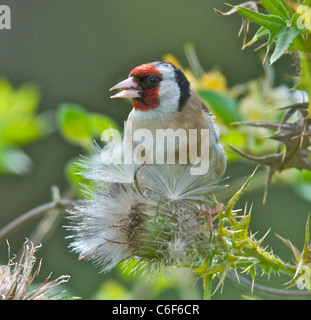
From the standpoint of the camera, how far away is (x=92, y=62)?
746cm

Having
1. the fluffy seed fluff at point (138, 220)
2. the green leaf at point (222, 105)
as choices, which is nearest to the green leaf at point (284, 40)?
the fluffy seed fluff at point (138, 220)

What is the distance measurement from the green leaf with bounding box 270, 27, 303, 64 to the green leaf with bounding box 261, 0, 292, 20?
45mm

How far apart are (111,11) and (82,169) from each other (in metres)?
6.62

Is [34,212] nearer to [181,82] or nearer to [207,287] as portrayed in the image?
[207,287]

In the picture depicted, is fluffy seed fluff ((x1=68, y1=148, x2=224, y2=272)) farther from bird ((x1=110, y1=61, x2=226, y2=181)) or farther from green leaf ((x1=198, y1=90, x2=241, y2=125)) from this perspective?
bird ((x1=110, y1=61, x2=226, y2=181))

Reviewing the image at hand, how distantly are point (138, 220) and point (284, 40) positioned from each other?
587 mm

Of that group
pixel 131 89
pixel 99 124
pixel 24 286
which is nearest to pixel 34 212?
pixel 24 286

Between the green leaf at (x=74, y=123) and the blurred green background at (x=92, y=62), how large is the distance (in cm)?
296

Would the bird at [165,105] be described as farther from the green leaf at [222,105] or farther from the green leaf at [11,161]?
the green leaf at [11,161]

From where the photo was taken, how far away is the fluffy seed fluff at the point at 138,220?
1610mm

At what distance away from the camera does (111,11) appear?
321 inches

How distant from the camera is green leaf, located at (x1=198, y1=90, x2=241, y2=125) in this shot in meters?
2.16

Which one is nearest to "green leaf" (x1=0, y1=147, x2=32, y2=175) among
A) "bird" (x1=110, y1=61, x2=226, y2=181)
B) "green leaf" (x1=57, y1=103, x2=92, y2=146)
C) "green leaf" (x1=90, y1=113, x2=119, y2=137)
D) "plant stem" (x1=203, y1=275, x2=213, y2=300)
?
"green leaf" (x1=57, y1=103, x2=92, y2=146)
